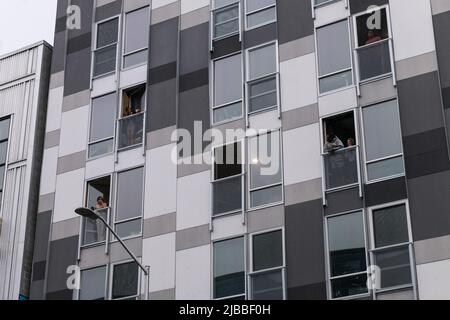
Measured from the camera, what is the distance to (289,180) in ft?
95.1

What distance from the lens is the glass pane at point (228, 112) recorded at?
31.3 meters

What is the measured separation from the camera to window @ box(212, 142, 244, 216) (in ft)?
98.5

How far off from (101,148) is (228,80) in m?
5.80

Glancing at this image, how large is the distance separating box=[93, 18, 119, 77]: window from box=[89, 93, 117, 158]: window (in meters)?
1.33

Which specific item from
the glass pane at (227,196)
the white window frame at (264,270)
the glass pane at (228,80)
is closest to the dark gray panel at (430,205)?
the white window frame at (264,270)

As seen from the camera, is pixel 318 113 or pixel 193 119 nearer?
pixel 318 113

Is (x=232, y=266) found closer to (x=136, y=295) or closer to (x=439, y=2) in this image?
(x=136, y=295)

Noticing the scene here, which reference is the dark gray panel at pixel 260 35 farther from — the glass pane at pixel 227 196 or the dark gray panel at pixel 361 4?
the glass pane at pixel 227 196

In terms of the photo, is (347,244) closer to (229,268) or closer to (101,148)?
(229,268)

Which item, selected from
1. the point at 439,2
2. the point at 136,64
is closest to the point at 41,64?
the point at 136,64

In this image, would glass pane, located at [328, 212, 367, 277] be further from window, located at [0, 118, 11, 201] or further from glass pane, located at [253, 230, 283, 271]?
window, located at [0, 118, 11, 201]

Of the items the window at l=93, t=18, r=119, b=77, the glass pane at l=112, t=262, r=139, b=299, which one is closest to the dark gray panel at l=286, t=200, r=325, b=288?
the glass pane at l=112, t=262, r=139, b=299
